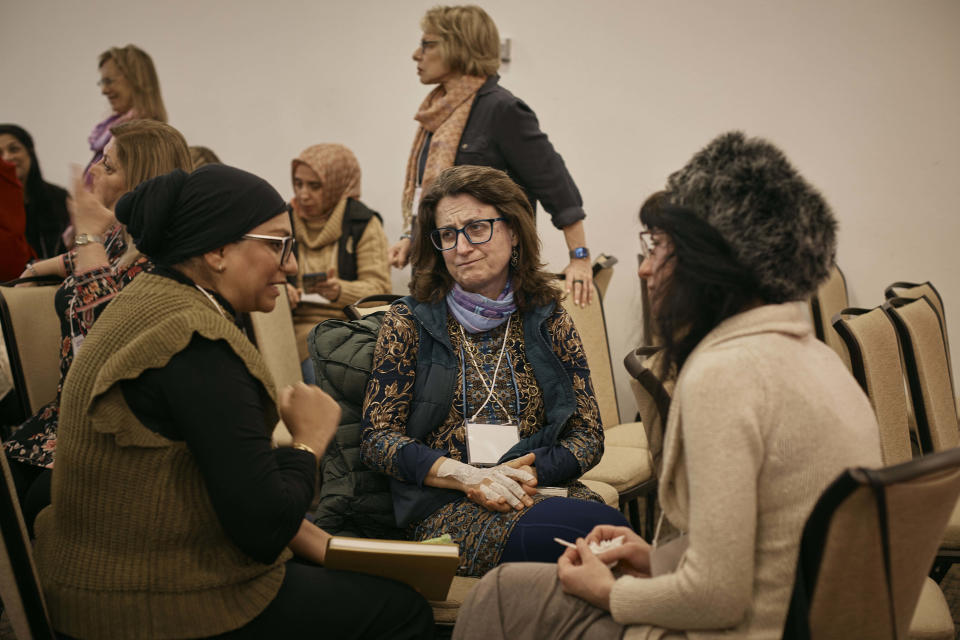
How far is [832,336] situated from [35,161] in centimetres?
450

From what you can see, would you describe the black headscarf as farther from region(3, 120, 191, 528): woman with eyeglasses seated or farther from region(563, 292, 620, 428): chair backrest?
region(563, 292, 620, 428): chair backrest

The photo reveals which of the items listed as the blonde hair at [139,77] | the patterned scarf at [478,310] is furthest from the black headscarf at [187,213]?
the blonde hair at [139,77]

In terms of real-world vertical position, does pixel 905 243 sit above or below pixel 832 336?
above

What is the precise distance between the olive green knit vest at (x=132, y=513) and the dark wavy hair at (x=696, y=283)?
689mm

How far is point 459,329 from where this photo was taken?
6.57 ft

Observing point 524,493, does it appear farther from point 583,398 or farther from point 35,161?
point 35,161

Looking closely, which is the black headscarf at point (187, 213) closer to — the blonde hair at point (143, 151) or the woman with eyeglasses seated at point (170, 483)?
the woman with eyeglasses seated at point (170, 483)

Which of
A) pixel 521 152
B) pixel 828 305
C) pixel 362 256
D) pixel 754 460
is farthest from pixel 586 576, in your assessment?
pixel 828 305

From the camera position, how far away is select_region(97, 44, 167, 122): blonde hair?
408 centimetres

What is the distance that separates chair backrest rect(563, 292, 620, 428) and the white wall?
50.8 inches

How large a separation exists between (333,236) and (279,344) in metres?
0.93

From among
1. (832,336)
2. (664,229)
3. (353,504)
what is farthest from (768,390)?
(832,336)

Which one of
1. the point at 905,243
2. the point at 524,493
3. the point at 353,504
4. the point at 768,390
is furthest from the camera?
the point at 905,243

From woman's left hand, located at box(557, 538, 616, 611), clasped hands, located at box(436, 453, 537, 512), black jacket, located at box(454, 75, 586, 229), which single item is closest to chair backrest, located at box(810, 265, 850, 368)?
black jacket, located at box(454, 75, 586, 229)
